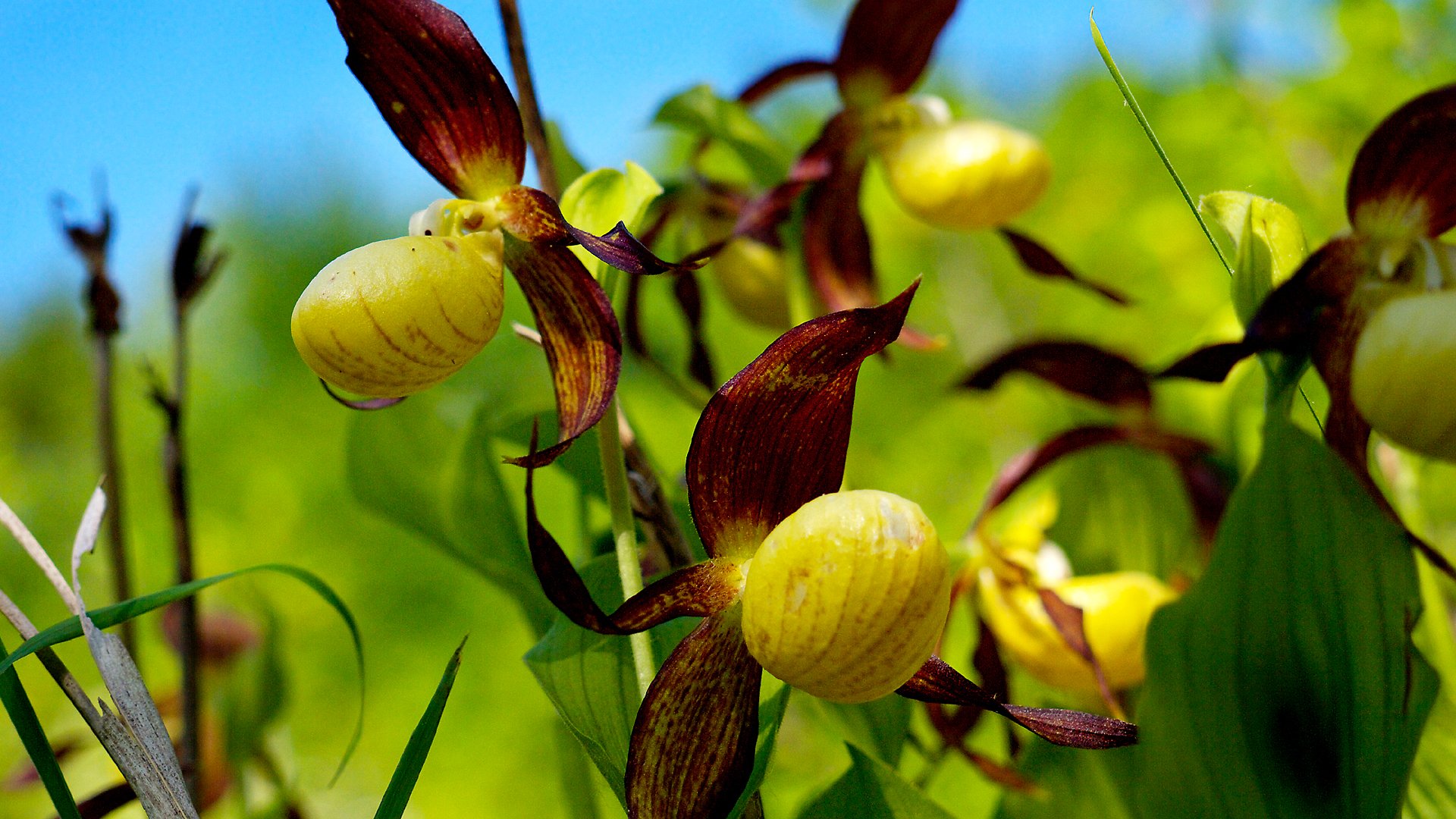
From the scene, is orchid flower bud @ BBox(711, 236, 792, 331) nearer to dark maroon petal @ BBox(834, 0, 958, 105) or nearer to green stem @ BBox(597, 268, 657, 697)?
dark maroon petal @ BBox(834, 0, 958, 105)

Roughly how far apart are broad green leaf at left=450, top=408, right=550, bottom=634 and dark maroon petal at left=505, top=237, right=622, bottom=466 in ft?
0.58

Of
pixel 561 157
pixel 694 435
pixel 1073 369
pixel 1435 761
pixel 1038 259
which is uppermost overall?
pixel 561 157

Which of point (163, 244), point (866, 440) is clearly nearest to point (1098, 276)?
point (866, 440)

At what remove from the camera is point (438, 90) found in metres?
0.42

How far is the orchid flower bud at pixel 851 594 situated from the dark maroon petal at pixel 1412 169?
0.83ft

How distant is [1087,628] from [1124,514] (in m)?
0.30

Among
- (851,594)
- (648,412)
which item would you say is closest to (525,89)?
(851,594)

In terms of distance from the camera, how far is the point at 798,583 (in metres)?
0.33

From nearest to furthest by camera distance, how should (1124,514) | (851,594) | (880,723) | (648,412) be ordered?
(851,594) < (880,723) < (1124,514) < (648,412)

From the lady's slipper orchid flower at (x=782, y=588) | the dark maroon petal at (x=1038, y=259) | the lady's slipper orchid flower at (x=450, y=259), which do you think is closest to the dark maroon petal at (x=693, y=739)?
the lady's slipper orchid flower at (x=782, y=588)

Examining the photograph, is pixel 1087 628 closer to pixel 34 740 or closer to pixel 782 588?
pixel 782 588

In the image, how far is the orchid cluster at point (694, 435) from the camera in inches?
12.8

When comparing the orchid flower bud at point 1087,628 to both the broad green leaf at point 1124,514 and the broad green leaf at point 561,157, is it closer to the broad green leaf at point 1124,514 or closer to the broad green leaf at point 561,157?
the broad green leaf at point 1124,514

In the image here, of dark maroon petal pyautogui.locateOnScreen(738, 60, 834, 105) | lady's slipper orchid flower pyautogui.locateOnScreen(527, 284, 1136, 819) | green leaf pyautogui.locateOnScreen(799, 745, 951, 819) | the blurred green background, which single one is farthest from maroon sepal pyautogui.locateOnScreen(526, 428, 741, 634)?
dark maroon petal pyautogui.locateOnScreen(738, 60, 834, 105)
